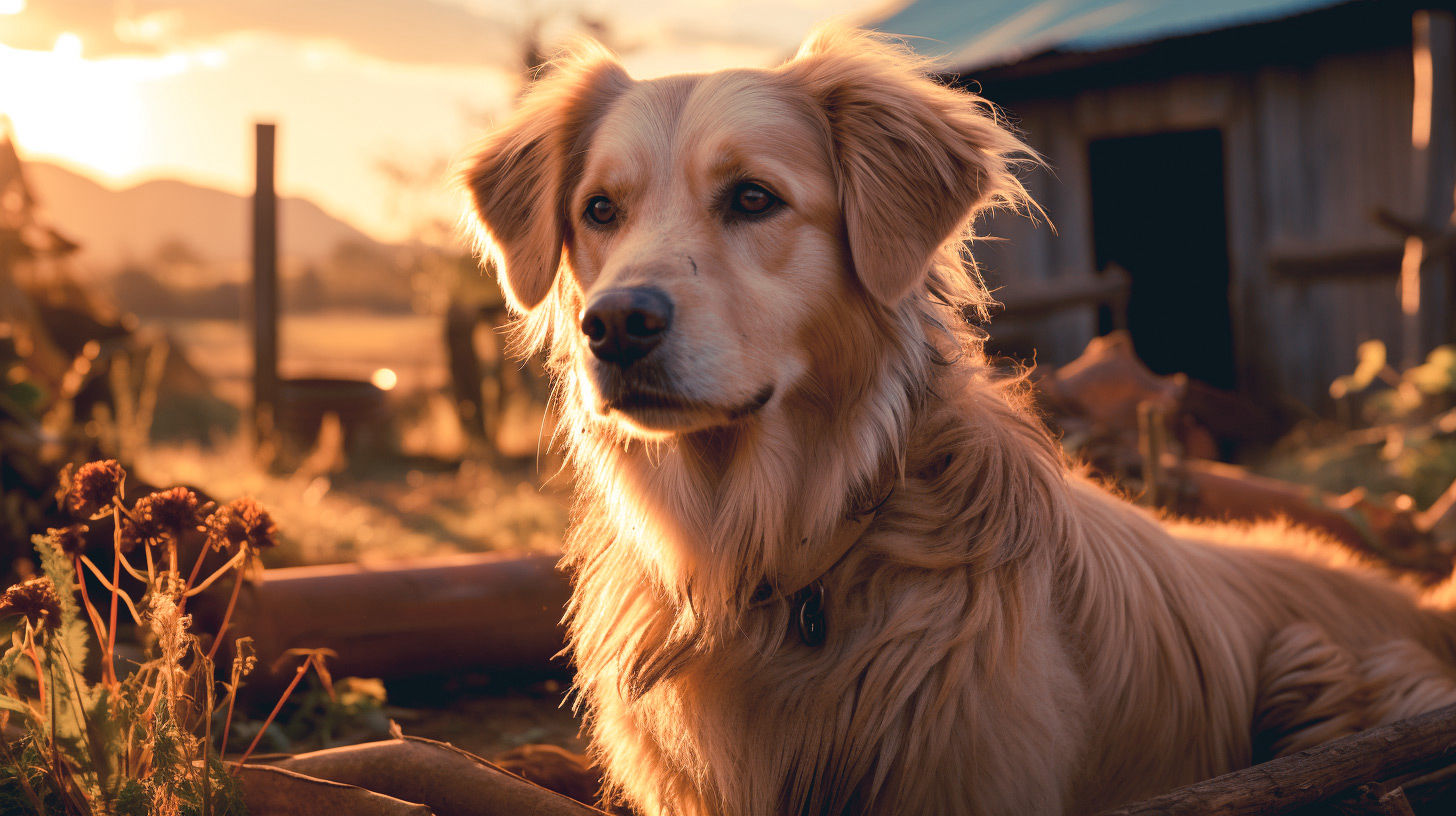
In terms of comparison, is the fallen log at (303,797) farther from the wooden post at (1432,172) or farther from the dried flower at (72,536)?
the wooden post at (1432,172)

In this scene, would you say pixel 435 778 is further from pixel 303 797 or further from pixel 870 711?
pixel 870 711

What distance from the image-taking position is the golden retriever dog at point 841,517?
7.34 ft

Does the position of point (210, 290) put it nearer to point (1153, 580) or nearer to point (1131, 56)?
point (1131, 56)

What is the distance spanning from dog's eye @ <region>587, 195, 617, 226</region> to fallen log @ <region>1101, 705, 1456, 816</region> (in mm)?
1697

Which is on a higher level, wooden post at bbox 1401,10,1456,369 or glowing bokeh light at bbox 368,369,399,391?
wooden post at bbox 1401,10,1456,369

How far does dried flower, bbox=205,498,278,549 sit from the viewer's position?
81.9 inches

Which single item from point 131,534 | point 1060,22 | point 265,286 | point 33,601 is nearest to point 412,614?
point 131,534

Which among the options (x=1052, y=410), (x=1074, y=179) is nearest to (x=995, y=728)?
(x=1052, y=410)

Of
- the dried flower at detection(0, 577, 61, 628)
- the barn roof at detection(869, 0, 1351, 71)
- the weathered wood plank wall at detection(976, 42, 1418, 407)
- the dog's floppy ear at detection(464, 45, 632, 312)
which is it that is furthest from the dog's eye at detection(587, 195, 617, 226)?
the weathered wood plank wall at detection(976, 42, 1418, 407)

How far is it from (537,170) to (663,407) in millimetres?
972

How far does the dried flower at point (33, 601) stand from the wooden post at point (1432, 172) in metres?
8.15

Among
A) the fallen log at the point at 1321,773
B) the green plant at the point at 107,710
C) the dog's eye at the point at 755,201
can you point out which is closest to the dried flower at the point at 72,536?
the green plant at the point at 107,710

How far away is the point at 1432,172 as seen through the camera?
7.68 m

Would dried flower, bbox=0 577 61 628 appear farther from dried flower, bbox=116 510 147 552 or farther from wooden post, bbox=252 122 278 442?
wooden post, bbox=252 122 278 442
